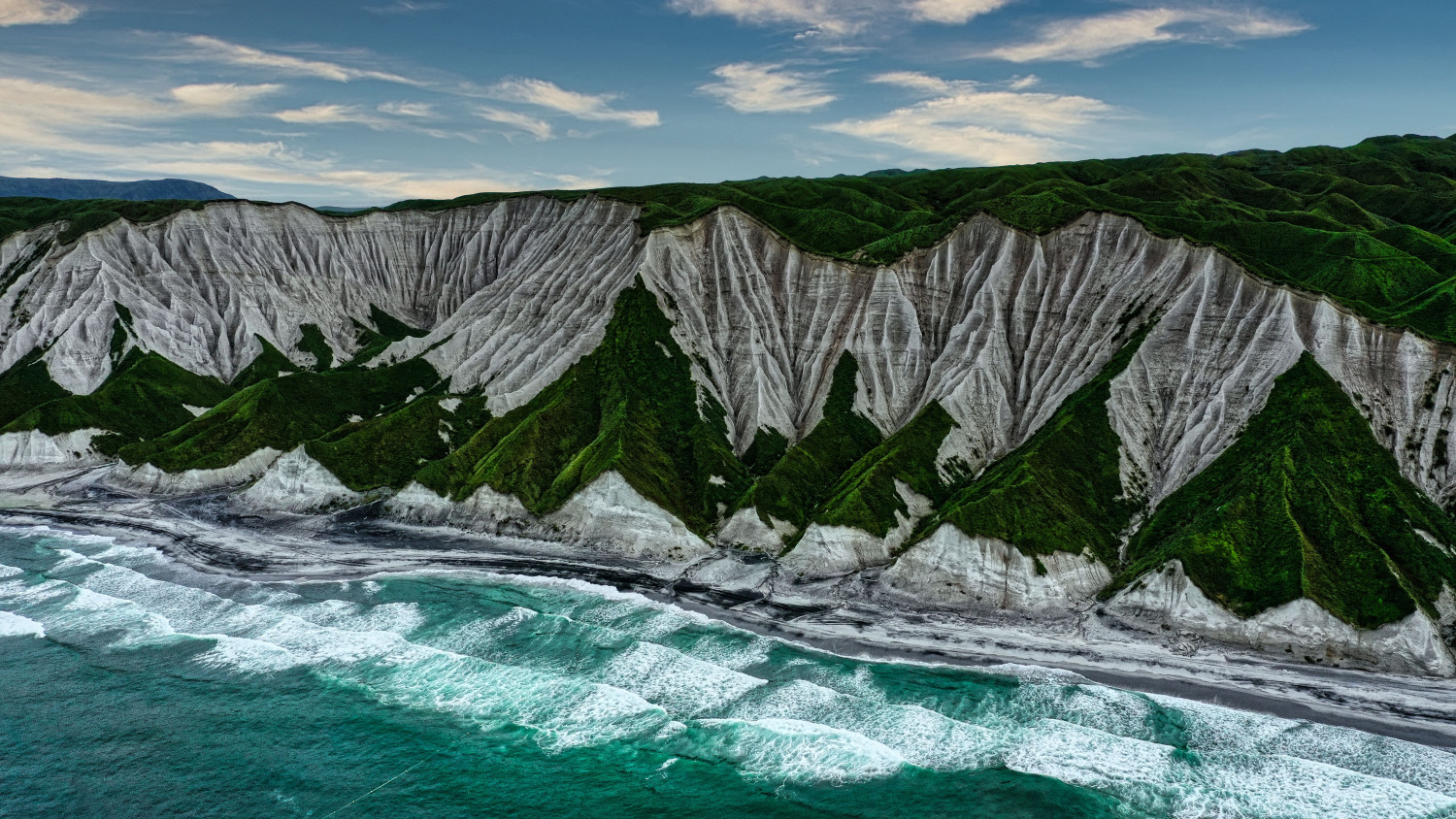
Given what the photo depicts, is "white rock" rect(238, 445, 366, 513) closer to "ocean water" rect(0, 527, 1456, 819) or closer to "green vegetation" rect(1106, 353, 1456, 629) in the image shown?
"ocean water" rect(0, 527, 1456, 819)

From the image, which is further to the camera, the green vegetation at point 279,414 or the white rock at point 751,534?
the green vegetation at point 279,414

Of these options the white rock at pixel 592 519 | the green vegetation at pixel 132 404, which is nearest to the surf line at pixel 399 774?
the white rock at pixel 592 519

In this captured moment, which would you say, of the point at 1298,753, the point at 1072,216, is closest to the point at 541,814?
the point at 1298,753

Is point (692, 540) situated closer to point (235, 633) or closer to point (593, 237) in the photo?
point (235, 633)

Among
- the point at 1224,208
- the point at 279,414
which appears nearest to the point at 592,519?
the point at 279,414

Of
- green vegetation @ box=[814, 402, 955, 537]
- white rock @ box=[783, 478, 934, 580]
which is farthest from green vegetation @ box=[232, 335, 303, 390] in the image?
green vegetation @ box=[814, 402, 955, 537]

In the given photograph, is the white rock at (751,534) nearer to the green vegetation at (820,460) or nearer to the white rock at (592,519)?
the green vegetation at (820,460)

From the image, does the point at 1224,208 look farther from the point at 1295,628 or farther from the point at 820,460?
the point at 1295,628
